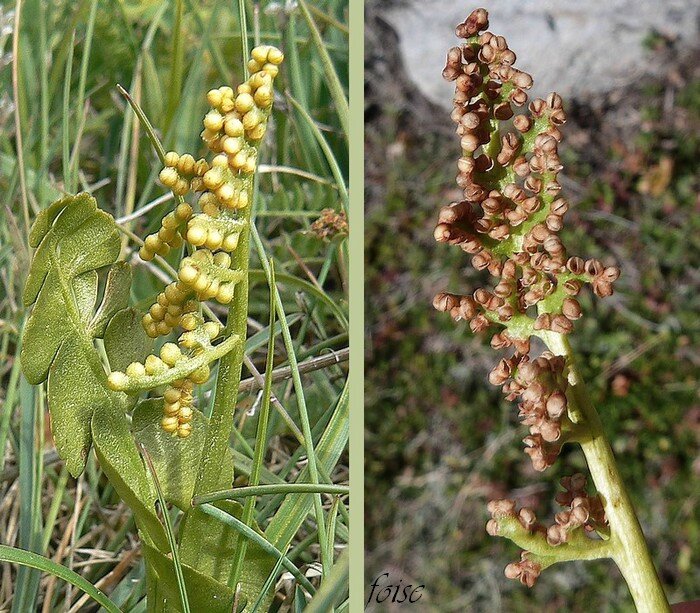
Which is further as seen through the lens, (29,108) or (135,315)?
(29,108)

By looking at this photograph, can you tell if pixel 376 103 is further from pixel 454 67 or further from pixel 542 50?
pixel 454 67

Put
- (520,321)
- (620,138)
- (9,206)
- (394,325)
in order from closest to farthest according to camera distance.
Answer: (520,321)
(9,206)
(394,325)
(620,138)

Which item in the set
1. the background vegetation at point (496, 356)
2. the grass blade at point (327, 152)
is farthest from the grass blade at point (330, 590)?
the background vegetation at point (496, 356)

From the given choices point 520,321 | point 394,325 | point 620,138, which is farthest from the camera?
point 620,138

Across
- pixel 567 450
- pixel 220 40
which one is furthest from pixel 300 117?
pixel 567 450

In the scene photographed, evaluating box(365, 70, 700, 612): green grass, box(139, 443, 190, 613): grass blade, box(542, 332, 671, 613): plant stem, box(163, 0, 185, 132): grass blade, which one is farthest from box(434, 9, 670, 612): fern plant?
box(365, 70, 700, 612): green grass

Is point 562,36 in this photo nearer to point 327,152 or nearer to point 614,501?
point 327,152

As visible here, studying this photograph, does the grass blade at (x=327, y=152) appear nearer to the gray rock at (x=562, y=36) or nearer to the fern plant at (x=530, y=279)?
the fern plant at (x=530, y=279)
